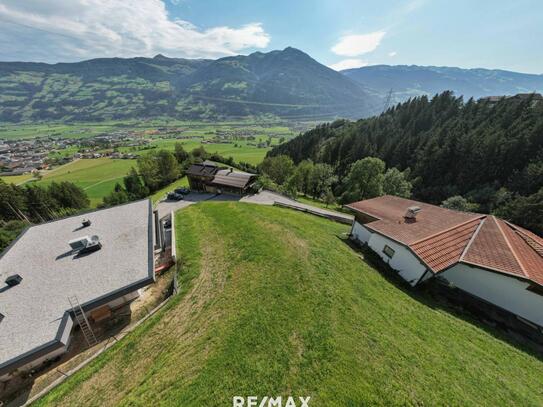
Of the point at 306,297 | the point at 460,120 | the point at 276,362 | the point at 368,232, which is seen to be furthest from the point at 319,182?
the point at 460,120

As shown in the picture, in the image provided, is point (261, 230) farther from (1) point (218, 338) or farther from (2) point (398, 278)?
(2) point (398, 278)

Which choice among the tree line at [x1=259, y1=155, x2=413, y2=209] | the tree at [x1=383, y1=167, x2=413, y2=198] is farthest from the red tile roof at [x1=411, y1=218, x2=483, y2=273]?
the tree at [x1=383, y1=167, x2=413, y2=198]

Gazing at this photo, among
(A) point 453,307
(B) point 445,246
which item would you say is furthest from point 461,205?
(A) point 453,307

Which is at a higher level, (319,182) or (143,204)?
(143,204)

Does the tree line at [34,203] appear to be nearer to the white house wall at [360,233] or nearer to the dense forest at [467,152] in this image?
the white house wall at [360,233]

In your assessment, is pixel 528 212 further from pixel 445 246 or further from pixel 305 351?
pixel 305 351
